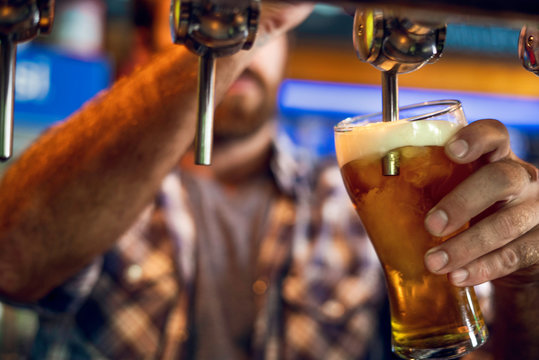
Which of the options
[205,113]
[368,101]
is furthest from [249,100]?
[368,101]

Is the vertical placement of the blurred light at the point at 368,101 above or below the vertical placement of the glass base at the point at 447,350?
above

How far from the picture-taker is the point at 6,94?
51 centimetres

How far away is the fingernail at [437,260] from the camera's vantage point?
66 centimetres

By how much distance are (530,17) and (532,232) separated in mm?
345

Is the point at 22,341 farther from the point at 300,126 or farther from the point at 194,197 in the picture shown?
the point at 300,126

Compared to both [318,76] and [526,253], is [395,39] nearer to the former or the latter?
[526,253]

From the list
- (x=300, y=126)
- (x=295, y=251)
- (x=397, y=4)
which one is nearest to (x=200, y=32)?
(x=397, y=4)

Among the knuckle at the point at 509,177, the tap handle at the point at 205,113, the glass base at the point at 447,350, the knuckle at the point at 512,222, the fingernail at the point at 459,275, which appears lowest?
the glass base at the point at 447,350

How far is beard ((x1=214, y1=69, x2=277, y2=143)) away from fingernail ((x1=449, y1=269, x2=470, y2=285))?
4.13 feet

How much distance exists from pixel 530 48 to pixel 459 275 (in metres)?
0.26

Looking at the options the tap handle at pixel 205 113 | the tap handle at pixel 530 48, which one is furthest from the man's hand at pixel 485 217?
the tap handle at pixel 205 113

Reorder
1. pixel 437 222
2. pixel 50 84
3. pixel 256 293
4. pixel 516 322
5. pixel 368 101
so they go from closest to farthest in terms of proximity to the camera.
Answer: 1. pixel 437 222
2. pixel 516 322
3. pixel 256 293
4. pixel 50 84
5. pixel 368 101

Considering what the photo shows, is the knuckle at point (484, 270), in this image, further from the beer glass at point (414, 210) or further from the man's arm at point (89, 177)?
the man's arm at point (89, 177)

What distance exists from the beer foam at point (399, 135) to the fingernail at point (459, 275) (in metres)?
0.15
